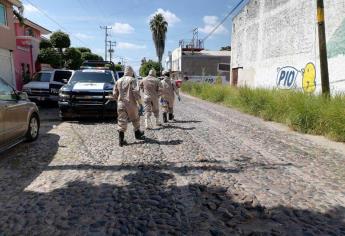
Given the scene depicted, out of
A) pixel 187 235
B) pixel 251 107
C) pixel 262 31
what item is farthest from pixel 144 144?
pixel 262 31

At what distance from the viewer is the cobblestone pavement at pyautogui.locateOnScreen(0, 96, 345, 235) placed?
158 inches

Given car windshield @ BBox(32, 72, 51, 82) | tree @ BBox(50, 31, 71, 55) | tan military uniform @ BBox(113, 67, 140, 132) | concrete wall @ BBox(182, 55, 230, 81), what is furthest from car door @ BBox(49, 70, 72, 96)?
concrete wall @ BBox(182, 55, 230, 81)

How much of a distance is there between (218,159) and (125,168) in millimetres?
1849

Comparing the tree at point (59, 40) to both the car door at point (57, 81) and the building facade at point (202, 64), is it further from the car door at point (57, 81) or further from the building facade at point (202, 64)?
the building facade at point (202, 64)

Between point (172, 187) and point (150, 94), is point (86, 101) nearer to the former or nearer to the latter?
point (150, 94)

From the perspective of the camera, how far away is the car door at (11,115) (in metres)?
6.96

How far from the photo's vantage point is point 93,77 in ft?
42.3

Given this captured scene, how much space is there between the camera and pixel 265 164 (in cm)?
669

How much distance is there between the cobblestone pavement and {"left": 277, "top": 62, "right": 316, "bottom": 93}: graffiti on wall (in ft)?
33.1

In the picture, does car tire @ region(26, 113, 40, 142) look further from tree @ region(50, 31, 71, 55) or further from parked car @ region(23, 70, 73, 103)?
tree @ region(50, 31, 71, 55)

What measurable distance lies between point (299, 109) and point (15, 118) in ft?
26.6

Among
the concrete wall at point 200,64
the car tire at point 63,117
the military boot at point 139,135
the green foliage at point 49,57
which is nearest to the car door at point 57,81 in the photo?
the car tire at point 63,117

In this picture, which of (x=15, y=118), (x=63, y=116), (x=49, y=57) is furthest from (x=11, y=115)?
(x=49, y=57)

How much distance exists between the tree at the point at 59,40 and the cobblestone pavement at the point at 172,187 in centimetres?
2662
